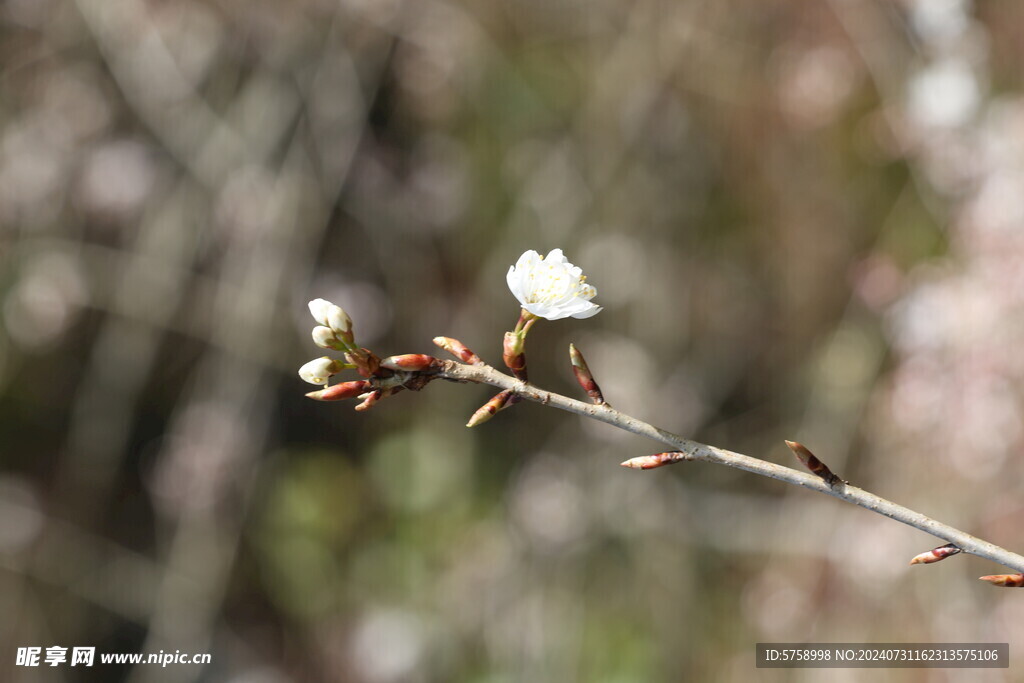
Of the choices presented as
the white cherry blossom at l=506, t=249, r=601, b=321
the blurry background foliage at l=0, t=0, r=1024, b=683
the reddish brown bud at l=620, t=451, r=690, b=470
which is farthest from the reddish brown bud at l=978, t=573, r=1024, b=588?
the blurry background foliage at l=0, t=0, r=1024, b=683

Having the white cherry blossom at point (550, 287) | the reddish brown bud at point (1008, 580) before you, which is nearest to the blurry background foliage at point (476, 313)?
the white cherry blossom at point (550, 287)

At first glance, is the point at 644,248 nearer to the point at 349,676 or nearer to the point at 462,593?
the point at 462,593

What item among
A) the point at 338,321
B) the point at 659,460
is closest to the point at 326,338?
the point at 338,321

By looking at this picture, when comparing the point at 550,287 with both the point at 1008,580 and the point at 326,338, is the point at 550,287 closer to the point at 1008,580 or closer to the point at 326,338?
the point at 326,338

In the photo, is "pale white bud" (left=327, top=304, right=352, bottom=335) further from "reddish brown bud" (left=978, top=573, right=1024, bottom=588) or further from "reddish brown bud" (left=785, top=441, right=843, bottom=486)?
"reddish brown bud" (left=978, top=573, right=1024, bottom=588)

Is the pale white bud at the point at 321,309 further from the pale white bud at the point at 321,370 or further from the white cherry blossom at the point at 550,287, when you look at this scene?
the white cherry blossom at the point at 550,287
